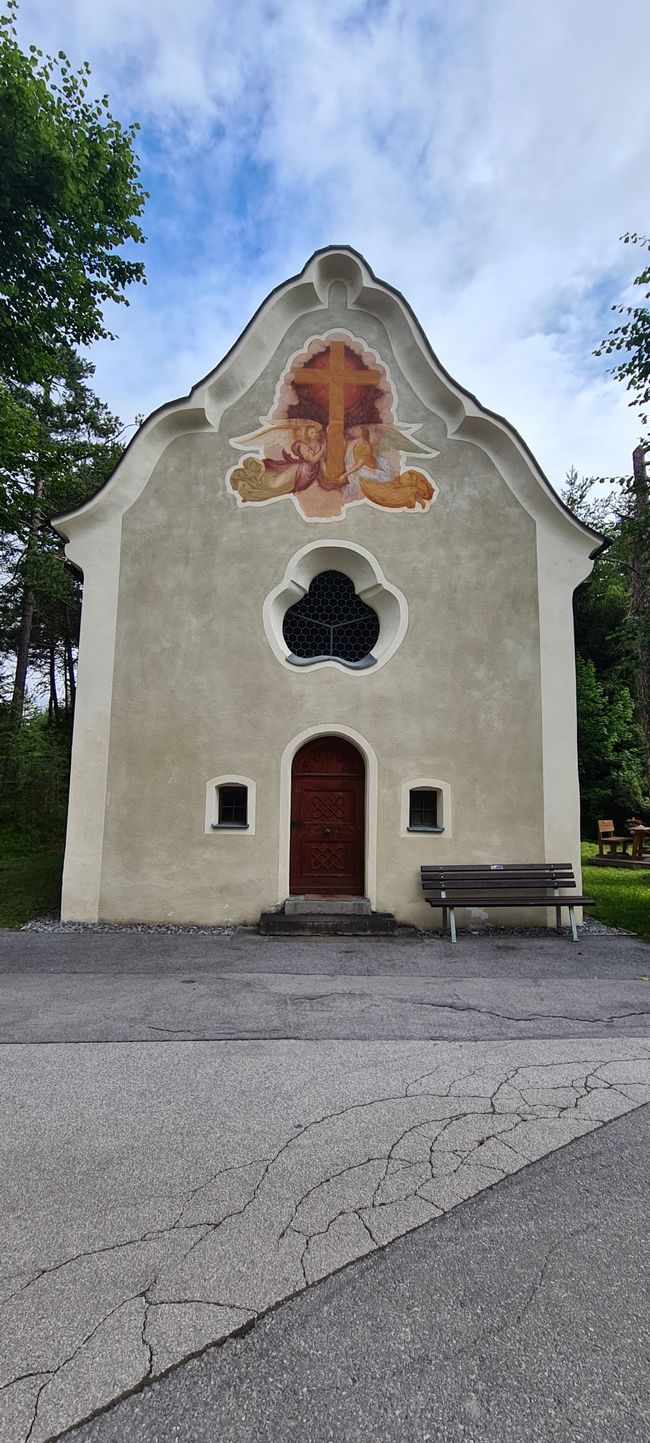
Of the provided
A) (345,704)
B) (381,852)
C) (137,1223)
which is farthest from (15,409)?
(137,1223)

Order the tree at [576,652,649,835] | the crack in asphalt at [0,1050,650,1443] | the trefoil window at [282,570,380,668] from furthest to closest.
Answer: the tree at [576,652,649,835] → the trefoil window at [282,570,380,668] → the crack in asphalt at [0,1050,650,1443]

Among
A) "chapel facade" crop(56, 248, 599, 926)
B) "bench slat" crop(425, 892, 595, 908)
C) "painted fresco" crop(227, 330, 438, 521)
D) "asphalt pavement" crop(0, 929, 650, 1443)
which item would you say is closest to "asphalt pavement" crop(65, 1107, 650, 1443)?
"asphalt pavement" crop(0, 929, 650, 1443)

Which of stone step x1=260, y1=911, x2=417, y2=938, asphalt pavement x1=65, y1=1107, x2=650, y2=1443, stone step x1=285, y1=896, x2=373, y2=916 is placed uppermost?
stone step x1=285, y1=896, x2=373, y2=916

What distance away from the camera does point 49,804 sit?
53.9 feet

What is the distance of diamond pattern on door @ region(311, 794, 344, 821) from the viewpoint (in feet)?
33.8

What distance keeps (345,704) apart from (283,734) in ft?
3.34

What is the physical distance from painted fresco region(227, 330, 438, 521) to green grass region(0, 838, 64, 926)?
7084 mm

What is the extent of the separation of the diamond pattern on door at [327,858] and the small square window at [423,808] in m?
1.20

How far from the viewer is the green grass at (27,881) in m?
10.4

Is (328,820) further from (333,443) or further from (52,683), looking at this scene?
(52,683)

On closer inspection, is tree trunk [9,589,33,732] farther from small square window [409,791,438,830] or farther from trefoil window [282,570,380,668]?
small square window [409,791,438,830]

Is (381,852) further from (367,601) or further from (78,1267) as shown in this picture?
(78,1267)

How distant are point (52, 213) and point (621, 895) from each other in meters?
15.2

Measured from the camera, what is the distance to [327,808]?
10.3 meters
